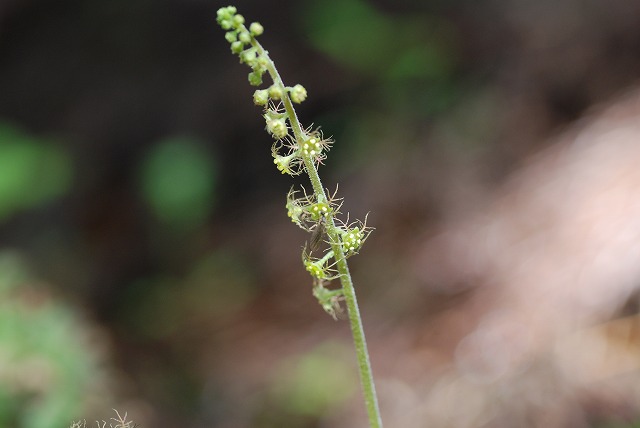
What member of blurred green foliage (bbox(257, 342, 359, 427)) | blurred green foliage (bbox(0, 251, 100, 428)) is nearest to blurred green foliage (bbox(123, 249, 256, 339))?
blurred green foliage (bbox(257, 342, 359, 427))

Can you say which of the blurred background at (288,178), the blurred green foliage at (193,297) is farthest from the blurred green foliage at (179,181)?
the blurred green foliage at (193,297)

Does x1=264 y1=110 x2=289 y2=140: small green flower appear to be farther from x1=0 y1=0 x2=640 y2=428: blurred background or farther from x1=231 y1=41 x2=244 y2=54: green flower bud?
x1=0 y1=0 x2=640 y2=428: blurred background

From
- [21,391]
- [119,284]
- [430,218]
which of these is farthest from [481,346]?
[119,284]

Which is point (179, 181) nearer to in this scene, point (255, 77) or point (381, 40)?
point (381, 40)

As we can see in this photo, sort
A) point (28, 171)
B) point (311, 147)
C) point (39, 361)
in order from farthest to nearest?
1. point (28, 171)
2. point (39, 361)
3. point (311, 147)

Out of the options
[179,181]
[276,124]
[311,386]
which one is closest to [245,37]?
[276,124]

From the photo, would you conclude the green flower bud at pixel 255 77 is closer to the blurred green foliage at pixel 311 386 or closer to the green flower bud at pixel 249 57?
the green flower bud at pixel 249 57
